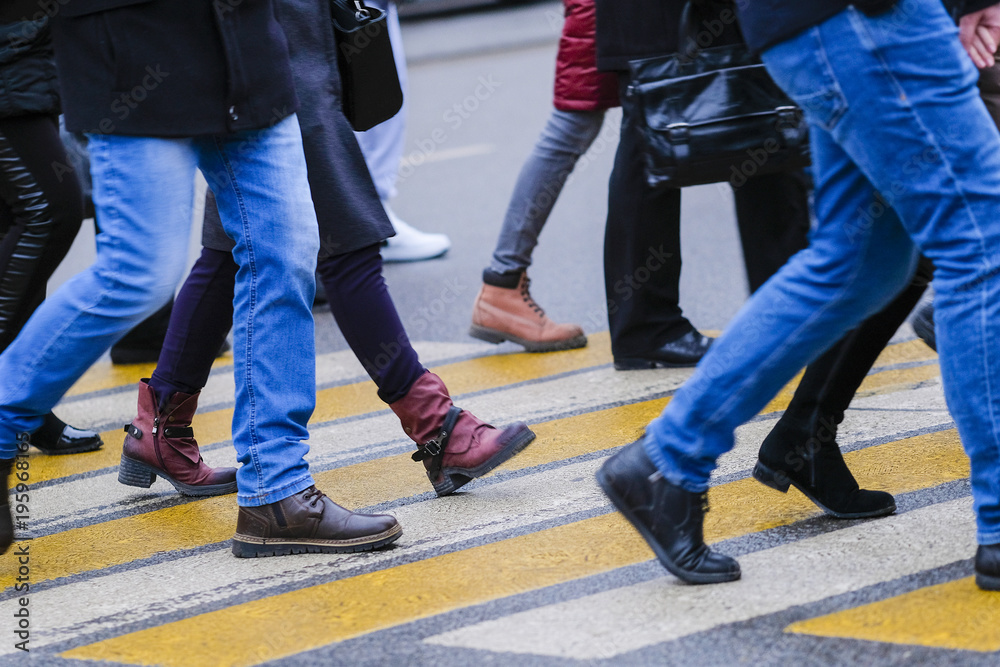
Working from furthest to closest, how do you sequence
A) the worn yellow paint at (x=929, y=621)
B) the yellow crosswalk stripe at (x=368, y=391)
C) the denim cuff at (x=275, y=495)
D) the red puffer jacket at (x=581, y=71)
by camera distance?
the red puffer jacket at (x=581, y=71), the yellow crosswalk stripe at (x=368, y=391), the denim cuff at (x=275, y=495), the worn yellow paint at (x=929, y=621)

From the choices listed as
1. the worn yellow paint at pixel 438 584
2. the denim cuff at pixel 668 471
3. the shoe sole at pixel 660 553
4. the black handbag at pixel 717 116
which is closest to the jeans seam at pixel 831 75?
the denim cuff at pixel 668 471

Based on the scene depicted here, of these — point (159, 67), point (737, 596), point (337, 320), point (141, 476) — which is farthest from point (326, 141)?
point (737, 596)

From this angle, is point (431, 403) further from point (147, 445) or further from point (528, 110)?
point (528, 110)

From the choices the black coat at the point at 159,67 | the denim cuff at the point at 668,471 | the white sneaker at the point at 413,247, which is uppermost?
the black coat at the point at 159,67

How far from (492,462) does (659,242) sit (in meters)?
1.51

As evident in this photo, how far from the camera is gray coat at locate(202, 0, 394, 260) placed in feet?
10.6

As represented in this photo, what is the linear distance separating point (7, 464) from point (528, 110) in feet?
30.1

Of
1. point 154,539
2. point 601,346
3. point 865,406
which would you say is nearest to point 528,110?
point 601,346

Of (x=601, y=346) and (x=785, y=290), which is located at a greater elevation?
(x=785, y=290)

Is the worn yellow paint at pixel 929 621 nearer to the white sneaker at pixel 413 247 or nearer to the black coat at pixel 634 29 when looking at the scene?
the black coat at pixel 634 29

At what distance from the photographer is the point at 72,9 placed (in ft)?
8.96

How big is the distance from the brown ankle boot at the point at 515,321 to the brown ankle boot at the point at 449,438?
5.44ft

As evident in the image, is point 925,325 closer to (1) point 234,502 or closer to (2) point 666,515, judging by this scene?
(2) point 666,515

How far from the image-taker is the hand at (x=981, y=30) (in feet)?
9.07
